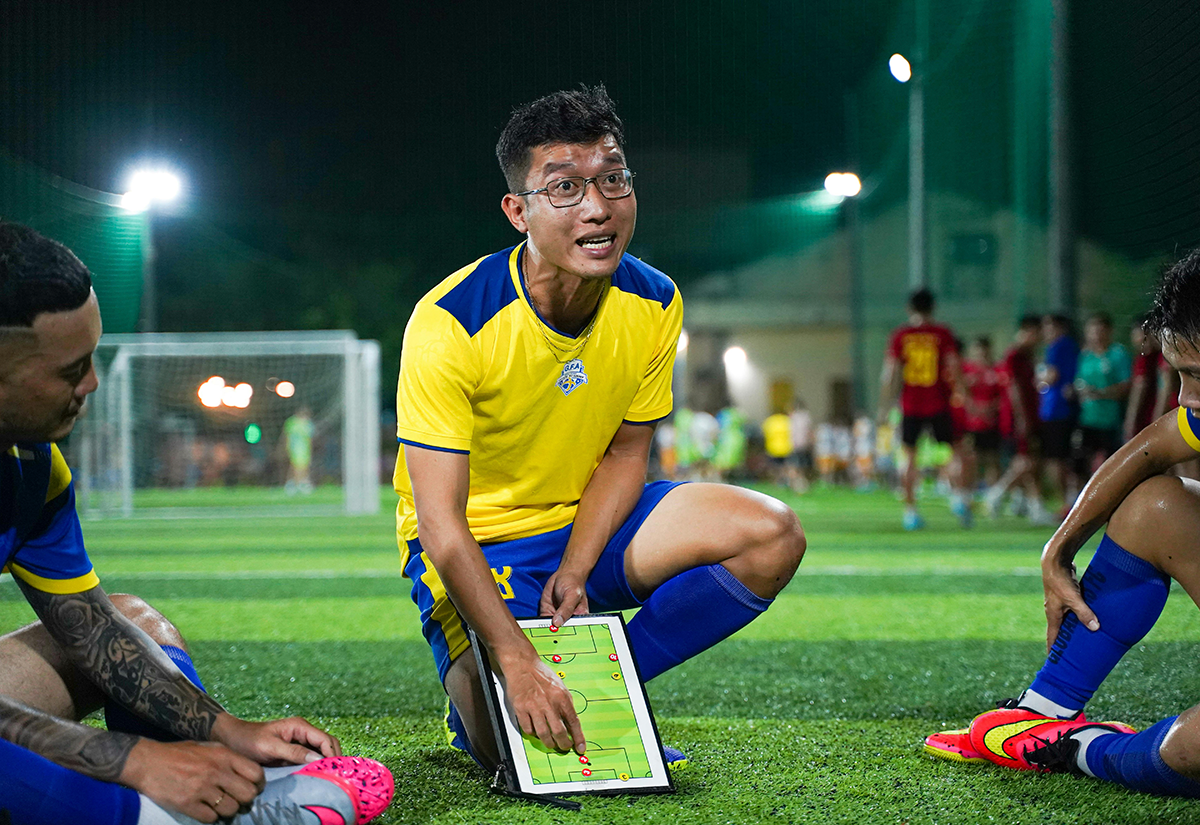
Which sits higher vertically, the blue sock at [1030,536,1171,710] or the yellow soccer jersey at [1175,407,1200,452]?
the yellow soccer jersey at [1175,407,1200,452]

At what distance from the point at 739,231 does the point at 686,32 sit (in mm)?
16052

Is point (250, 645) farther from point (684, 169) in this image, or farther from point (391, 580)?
point (684, 169)

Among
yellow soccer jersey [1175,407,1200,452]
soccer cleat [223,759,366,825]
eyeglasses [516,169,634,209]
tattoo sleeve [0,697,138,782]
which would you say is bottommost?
soccer cleat [223,759,366,825]

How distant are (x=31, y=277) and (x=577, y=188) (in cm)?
110

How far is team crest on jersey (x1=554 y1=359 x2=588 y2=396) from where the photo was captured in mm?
2477

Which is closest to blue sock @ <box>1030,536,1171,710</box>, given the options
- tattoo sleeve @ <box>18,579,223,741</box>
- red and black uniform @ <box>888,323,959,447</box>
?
tattoo sleeve @ <box>18,579,223,741</box>

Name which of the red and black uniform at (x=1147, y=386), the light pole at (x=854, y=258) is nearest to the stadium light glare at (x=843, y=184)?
the light pole at (x=854, y=258)

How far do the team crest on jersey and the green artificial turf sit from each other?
87cm

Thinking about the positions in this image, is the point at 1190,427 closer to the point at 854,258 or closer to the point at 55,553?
the point at 55,553

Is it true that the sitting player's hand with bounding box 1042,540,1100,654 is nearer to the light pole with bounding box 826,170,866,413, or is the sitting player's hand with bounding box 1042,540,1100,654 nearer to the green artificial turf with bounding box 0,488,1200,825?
the green artificial turf with bounding box 0,488,1200,825

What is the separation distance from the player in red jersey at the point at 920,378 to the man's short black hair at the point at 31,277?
8.02 m

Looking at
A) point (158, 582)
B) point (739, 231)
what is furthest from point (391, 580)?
point (739, 231)

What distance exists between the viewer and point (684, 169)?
85.1 ft

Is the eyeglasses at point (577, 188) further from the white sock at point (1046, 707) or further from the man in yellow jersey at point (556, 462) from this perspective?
the white sock at point (1046, 707)
